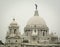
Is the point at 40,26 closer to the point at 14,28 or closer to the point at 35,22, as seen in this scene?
the point at 35,22

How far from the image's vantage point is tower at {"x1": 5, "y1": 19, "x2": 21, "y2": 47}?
45.2 feet

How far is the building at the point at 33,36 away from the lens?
528 inches

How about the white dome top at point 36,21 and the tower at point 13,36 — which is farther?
the white dome top at point 36,21

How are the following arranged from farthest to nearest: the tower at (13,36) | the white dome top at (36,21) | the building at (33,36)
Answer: the white dome top at (36,21), the tower at (13,36), the building at (33,36)

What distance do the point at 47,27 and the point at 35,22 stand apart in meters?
0.82

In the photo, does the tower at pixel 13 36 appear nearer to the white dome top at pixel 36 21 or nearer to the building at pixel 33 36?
the building at pixel 33 36

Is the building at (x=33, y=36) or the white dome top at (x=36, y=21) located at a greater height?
the white dome top at (x=36, y=21)

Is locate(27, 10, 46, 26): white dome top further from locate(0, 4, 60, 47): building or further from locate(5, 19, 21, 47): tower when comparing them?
locate(5, 19, 21, 47): tower

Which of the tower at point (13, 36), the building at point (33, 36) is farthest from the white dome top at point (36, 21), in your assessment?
the tower at point (13, 36)

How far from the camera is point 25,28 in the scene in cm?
1515

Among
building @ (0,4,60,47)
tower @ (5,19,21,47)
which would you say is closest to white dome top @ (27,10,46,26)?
building @ (0,4,60,47)

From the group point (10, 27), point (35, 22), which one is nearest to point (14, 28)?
point (10, 27)

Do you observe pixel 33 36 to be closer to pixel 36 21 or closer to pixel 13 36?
pixel 13 36

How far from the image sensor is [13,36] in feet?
45.9
